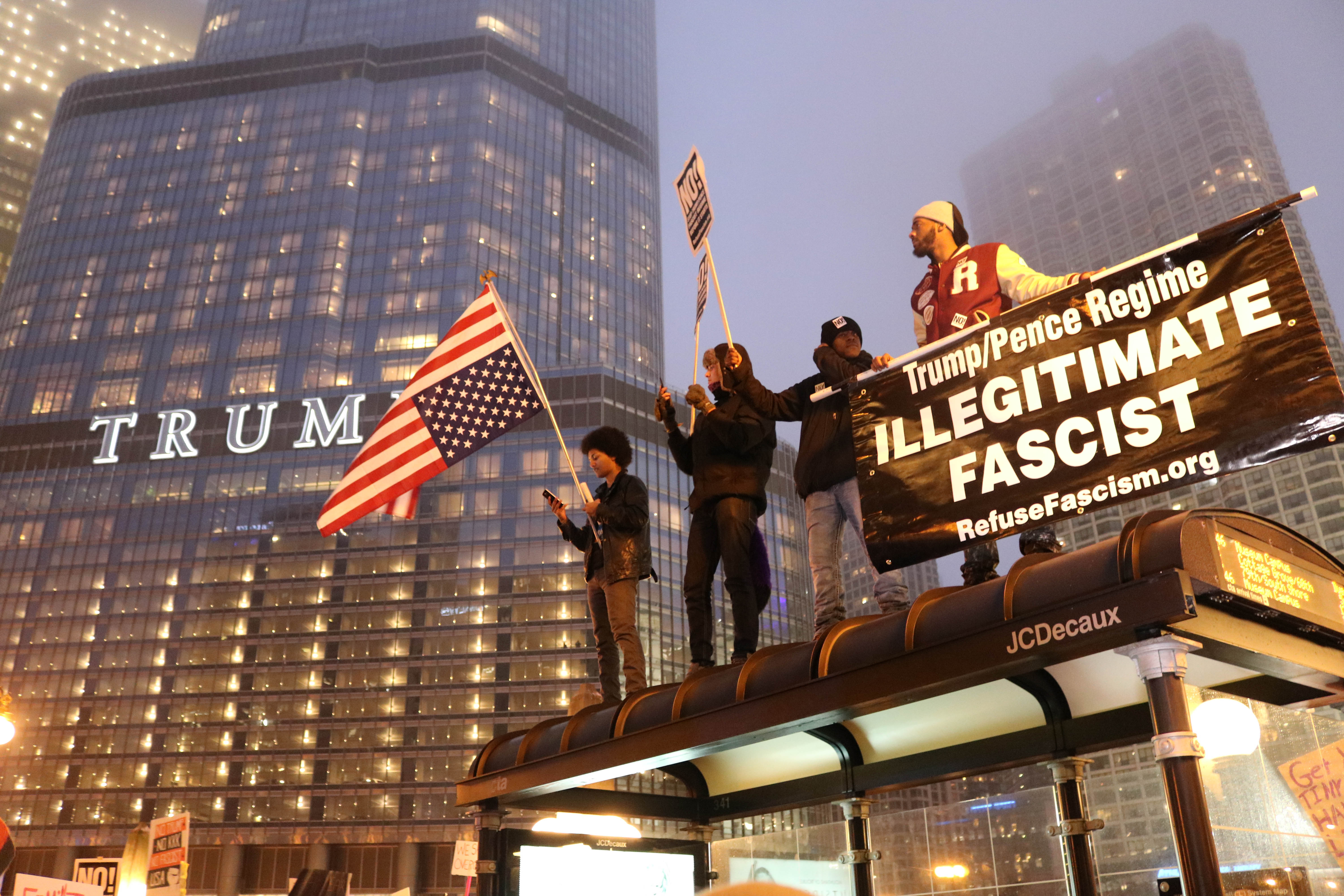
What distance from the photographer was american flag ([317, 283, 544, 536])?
11.4 m

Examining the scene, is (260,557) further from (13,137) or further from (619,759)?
(13,137)

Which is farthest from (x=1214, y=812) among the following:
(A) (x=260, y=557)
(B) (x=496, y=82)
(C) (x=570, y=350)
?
(B) (x=496, y=82)

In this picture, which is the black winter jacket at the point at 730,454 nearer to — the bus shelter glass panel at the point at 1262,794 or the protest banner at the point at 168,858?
the bus shelter glass panel at the point at 1262,794

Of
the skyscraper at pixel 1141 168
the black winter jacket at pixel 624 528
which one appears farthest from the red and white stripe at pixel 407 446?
the skyscraper at pixel 1141 168

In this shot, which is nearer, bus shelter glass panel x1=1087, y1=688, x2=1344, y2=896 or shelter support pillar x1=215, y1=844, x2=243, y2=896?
bus shelter glass panel x1=1087, y1=688, x2=1344, y2=896

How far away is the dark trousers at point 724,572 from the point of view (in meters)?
8.66

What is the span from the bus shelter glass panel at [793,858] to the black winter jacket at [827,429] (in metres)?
4.99

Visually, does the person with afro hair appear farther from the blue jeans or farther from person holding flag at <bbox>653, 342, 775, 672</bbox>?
the blue jeans

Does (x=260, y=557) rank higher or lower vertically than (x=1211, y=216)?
lower

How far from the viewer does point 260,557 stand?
98.5 metres

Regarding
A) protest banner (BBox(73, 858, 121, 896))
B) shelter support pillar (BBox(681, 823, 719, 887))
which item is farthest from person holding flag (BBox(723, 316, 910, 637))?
protest banner (BBox(73, 858, 121, 896))

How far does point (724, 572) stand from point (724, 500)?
2.10ft

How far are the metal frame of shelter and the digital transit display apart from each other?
0.06ft

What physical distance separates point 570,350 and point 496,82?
37958mm
